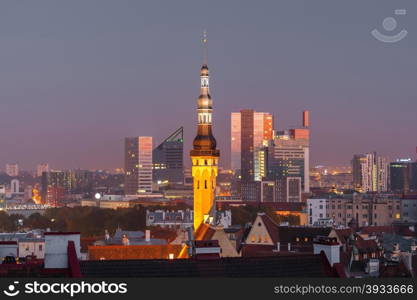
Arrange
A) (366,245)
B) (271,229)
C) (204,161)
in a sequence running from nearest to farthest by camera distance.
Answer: (366,245), (271,229), (204,161)

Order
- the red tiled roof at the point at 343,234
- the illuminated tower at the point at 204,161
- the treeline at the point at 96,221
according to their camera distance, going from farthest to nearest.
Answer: the treeline at the point at 96,221 → the illuminated tower at the point at 204,161 → the red tiled roof at the point at 343,234

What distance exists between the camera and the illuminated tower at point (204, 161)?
11275cm

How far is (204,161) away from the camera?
11594cm

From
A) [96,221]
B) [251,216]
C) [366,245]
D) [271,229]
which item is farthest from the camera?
[96,221]

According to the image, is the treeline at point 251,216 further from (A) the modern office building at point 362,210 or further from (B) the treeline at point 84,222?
(B) the treeline at point 84,222

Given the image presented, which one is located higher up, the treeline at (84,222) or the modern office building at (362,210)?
the modern office building at (362,210)

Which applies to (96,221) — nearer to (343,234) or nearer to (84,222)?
(84,222)

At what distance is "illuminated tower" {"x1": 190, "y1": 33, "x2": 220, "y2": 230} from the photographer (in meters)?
113

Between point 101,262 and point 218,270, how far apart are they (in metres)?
2.59

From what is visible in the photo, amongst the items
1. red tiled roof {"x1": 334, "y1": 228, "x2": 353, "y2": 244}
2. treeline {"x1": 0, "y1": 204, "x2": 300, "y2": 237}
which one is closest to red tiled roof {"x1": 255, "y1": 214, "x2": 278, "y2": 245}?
red tiled roof {"x1": 334, "y1": 228, "x2": 353, "y2": 244}

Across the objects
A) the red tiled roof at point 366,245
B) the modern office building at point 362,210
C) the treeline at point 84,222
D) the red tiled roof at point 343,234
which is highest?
the modern office building at point 362,210

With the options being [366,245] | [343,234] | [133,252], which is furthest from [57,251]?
[343,234]

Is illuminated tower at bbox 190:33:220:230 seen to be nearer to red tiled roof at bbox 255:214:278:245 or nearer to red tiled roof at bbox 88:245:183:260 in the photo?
red tiled roof at bbox 255:214:278:245

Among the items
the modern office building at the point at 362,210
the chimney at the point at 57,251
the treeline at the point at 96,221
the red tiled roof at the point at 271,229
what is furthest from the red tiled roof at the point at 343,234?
the modern office building at the point at 362,210
